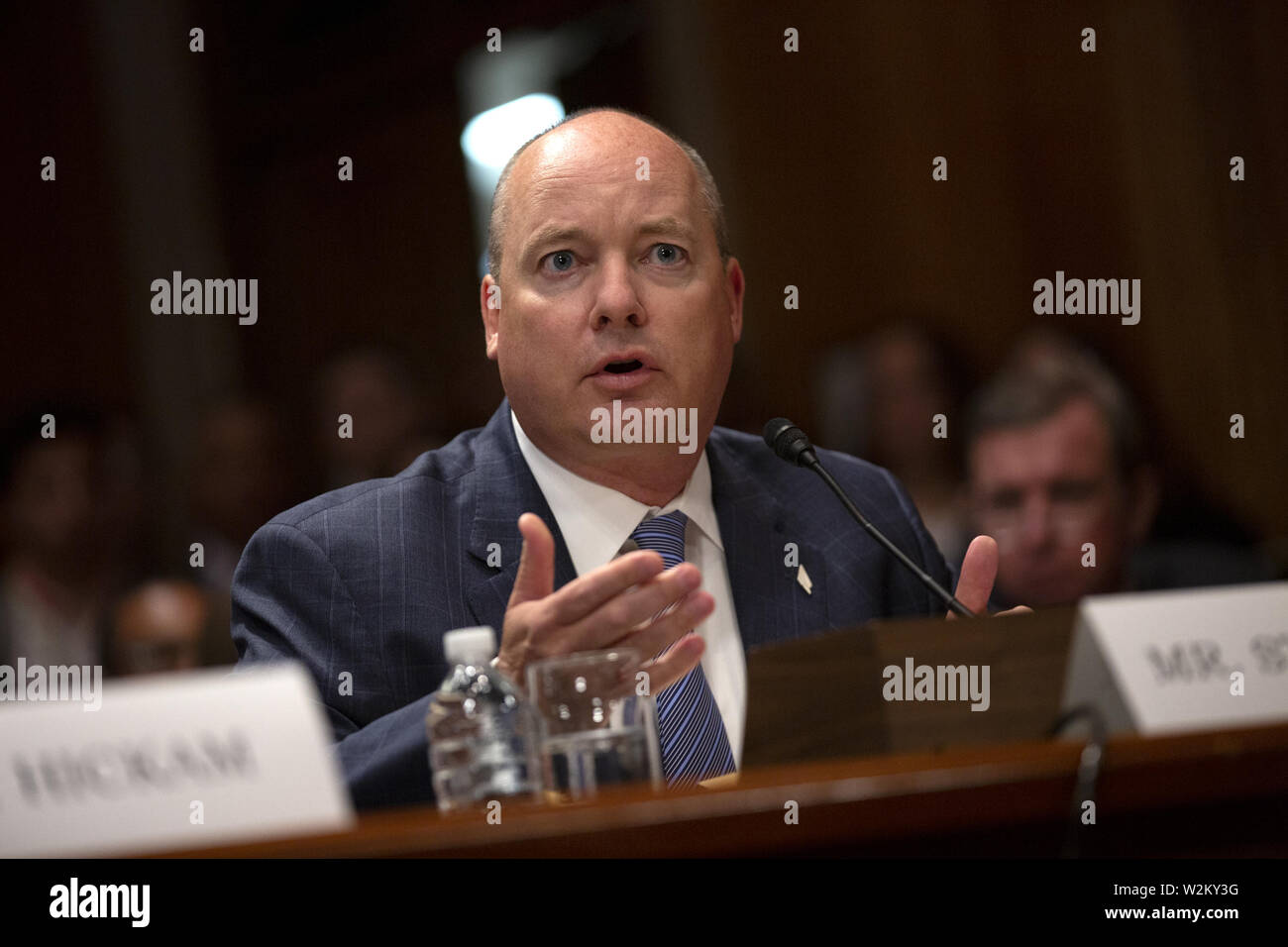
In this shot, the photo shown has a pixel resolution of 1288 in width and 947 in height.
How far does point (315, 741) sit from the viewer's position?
1020 mm

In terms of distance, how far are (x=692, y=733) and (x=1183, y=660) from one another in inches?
31.2

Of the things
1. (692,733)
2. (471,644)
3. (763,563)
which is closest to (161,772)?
(471,644)

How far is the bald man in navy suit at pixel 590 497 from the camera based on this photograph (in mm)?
1918

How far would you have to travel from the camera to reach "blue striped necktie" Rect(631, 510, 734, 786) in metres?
1.82

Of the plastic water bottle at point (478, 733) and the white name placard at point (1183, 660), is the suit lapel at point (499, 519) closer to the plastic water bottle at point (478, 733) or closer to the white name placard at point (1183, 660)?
the plastic water bottle at point (478, 733)

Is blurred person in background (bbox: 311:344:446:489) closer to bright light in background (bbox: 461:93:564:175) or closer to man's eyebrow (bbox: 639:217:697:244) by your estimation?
bright light in background (bbox: 461:93:564:175)

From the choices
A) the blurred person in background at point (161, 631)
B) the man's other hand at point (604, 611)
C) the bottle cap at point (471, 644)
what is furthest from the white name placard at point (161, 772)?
the blurred person in background at point (161, 631)

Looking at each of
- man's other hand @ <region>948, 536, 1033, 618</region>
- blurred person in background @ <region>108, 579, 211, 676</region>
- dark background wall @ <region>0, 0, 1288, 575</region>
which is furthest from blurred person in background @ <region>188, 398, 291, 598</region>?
man's other hand @ <region>948, 536, 1033, 618</region>

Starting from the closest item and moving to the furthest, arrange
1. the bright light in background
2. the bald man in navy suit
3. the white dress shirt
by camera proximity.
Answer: the bald man in navy suit
the white dress shirt
the bright light in background

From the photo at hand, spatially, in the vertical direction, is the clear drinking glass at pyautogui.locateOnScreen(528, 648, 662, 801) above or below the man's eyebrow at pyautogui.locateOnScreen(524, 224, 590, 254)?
below

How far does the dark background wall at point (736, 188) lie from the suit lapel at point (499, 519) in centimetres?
200

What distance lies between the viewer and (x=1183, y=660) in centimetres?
118

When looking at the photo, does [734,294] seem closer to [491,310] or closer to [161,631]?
[491,310]

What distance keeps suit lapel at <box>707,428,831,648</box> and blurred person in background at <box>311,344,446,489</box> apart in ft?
6.84
